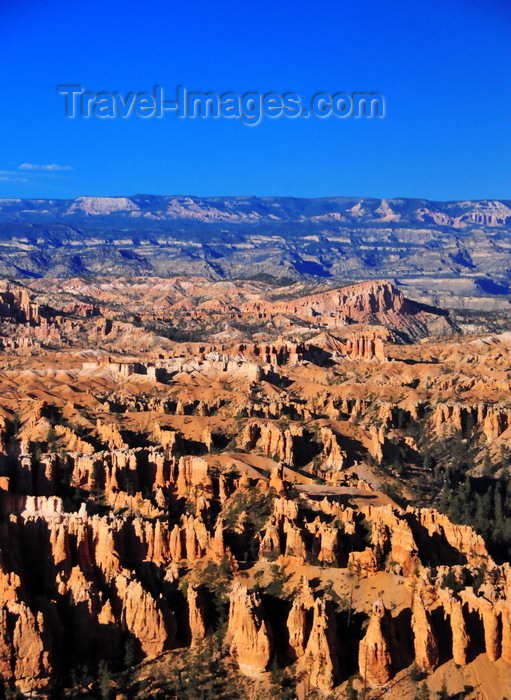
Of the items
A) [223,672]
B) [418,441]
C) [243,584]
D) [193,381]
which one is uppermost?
[193,381]

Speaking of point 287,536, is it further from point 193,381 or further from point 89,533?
point 193,381

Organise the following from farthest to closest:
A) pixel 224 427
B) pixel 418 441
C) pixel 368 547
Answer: pixel 418 441
pixel 224 427
pixel 368 547

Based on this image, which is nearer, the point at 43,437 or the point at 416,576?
the point at 416,576

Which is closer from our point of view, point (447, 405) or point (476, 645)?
point (476, 645)

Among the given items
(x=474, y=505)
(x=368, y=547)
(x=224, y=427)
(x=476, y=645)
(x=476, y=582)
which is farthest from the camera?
(x=224, y=427)

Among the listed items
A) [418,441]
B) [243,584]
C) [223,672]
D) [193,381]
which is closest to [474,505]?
[418,441]

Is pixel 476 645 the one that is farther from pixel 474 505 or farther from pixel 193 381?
pixel 193 381

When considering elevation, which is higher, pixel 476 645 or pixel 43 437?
pixel 43 437

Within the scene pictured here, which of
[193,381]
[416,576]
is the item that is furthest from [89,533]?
[193,381]

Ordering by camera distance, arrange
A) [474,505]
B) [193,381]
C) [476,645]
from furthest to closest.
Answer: [193,381]
[474,505]
[476,645]
